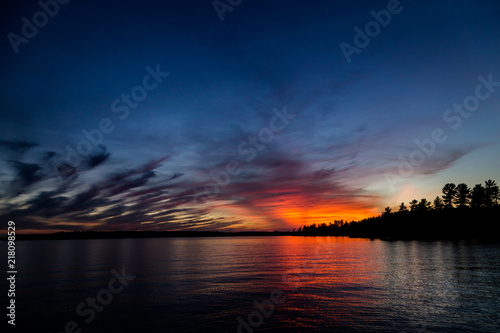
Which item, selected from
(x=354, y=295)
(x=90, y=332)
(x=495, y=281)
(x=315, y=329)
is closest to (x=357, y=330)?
(x=315, y=329)

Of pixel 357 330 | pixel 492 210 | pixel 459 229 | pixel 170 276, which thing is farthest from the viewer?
pixel 459 229

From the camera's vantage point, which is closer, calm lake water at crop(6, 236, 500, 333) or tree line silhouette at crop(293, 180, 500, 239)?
calm lake water at crop(6, 236, 500, 333)

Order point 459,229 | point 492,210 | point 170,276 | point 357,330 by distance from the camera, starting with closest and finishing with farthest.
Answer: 1. point 357,330
2. point 170,276
3. point 492,210
4. point 459,229

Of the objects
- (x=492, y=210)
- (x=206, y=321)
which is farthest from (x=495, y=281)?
(x=492, y=210)

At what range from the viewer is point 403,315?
27.7m

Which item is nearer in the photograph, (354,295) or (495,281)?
(354,295)

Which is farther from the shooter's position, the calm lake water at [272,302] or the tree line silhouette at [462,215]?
the tree line silhouette at [462,215]

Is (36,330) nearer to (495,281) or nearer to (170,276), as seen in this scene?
(170,276)

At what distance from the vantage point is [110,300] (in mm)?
35906

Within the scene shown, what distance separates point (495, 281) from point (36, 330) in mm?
57694

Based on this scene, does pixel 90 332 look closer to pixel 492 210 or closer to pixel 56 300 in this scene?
pixel 56 300

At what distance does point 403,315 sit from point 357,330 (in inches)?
270

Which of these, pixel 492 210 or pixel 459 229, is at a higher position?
pixel 492 210

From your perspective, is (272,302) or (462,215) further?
(462,215)
